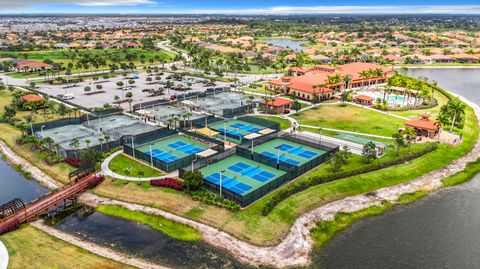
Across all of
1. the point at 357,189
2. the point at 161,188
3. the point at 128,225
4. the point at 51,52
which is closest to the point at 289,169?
the point at 357,189

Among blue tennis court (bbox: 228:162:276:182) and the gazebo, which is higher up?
the gazebo

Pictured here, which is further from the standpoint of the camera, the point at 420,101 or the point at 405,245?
the point at 420,101

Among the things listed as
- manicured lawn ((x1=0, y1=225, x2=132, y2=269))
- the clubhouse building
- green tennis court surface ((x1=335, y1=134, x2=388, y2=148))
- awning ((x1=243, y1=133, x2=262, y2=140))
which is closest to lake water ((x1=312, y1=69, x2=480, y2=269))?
green tennis court surface ((x1=335, y1=134, x2=388, y2=148))

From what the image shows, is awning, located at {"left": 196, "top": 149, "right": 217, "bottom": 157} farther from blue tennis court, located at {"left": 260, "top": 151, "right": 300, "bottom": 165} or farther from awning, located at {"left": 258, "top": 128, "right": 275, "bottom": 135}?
awning, located at {"left": 258, "top": 128, "right": 275, "bottom": 135}

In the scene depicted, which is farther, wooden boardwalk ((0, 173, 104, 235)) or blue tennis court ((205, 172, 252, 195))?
blue tennis court ((205, 172, 252, 195))

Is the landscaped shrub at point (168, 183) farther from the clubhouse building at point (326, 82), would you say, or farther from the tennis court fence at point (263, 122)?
the clubhouse building at point (326, 82)

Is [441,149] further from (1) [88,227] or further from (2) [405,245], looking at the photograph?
(1) [88,227]

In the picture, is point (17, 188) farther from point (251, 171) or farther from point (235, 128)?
point (235, 128)

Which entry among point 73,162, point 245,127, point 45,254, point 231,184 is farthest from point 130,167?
point 245,127
